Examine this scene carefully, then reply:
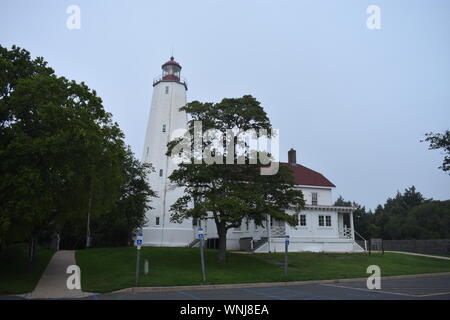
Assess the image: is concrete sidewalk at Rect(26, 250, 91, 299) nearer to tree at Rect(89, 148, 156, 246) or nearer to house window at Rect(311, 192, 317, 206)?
tree at Rect(89, 148, 156, 246)

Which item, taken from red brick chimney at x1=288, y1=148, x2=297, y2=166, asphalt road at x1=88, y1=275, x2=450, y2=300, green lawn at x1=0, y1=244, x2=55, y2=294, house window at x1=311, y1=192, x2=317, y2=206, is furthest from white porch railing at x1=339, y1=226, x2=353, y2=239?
green lawn at x1=0, y1=244, x2=55, y2=294

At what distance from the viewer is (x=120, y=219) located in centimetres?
4178

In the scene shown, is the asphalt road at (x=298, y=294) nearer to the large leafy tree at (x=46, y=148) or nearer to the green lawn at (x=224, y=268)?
the green lawn at (x=224, y=268)

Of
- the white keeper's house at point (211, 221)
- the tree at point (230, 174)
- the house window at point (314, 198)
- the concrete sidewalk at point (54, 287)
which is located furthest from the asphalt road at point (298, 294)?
the house window at point (314, 198)

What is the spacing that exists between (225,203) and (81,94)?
10.6m

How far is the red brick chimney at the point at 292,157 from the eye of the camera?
4776 centimetres

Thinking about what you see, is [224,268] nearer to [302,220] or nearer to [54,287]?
[54,287]

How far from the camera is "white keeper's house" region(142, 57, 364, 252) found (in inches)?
1529

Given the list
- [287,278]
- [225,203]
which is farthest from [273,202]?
[287,278]

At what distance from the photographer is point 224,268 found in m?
25.0

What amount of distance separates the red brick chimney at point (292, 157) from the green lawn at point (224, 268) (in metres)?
14.0

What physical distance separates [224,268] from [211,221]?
67.4ft

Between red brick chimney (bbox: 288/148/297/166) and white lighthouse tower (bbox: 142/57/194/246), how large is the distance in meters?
13.5
